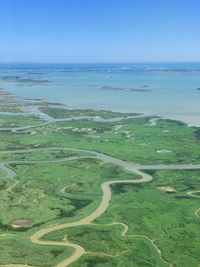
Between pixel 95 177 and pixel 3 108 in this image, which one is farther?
pixel 3 108

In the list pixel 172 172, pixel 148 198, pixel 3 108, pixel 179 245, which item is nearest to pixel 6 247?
pixel 179 245

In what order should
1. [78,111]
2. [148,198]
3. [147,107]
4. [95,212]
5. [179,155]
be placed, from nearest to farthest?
[95,212]
[148,198]
[179,155]
[78,111]
[147,107]

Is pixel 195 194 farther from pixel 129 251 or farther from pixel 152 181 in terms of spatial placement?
pixel 129 251

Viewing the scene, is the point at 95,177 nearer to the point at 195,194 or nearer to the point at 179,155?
the point at 195,194

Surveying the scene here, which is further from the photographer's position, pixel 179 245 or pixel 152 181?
pixel 152 181

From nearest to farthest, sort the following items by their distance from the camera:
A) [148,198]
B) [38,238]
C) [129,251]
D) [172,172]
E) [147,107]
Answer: [129,251] < [38,238] < [148,198] < [172,172] < [147,107]

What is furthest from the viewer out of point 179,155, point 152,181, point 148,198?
point 179,155

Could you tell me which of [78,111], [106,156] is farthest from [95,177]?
[78,111]

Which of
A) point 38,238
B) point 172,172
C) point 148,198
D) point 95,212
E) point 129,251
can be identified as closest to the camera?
point 129,251
